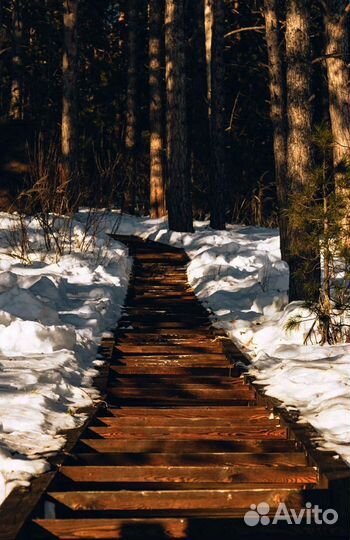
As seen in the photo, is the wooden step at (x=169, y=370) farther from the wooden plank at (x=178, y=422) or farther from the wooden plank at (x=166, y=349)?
the wooden plank at (x=178, y=422)

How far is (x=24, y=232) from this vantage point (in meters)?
15.3

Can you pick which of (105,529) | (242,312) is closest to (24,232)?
(242,312)

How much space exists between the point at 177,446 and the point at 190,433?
16.1 inches

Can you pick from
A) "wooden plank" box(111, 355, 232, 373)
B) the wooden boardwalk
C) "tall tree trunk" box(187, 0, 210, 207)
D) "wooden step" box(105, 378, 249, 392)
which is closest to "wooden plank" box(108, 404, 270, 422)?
the wooden boardwalk

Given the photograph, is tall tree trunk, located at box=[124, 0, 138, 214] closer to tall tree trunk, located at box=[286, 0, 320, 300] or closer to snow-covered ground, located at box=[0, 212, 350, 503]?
snow-covered ground, located at box=[0, 212, 350, 503]

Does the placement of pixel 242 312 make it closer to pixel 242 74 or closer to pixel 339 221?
pixel 339 221

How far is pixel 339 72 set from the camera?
1376 centimetres

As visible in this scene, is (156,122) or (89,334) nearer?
(89,334)

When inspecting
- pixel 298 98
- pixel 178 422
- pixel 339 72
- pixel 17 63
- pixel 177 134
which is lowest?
pixel 178 422

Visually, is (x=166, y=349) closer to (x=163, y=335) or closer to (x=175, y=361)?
(x=175, y=361)

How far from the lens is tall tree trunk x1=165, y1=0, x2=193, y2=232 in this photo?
822 inches

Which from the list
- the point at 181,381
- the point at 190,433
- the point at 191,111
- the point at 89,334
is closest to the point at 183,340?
the point at 89,334

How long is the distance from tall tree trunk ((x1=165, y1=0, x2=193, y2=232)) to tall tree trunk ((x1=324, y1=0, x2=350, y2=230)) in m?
7.40

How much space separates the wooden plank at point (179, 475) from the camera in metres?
5.21
